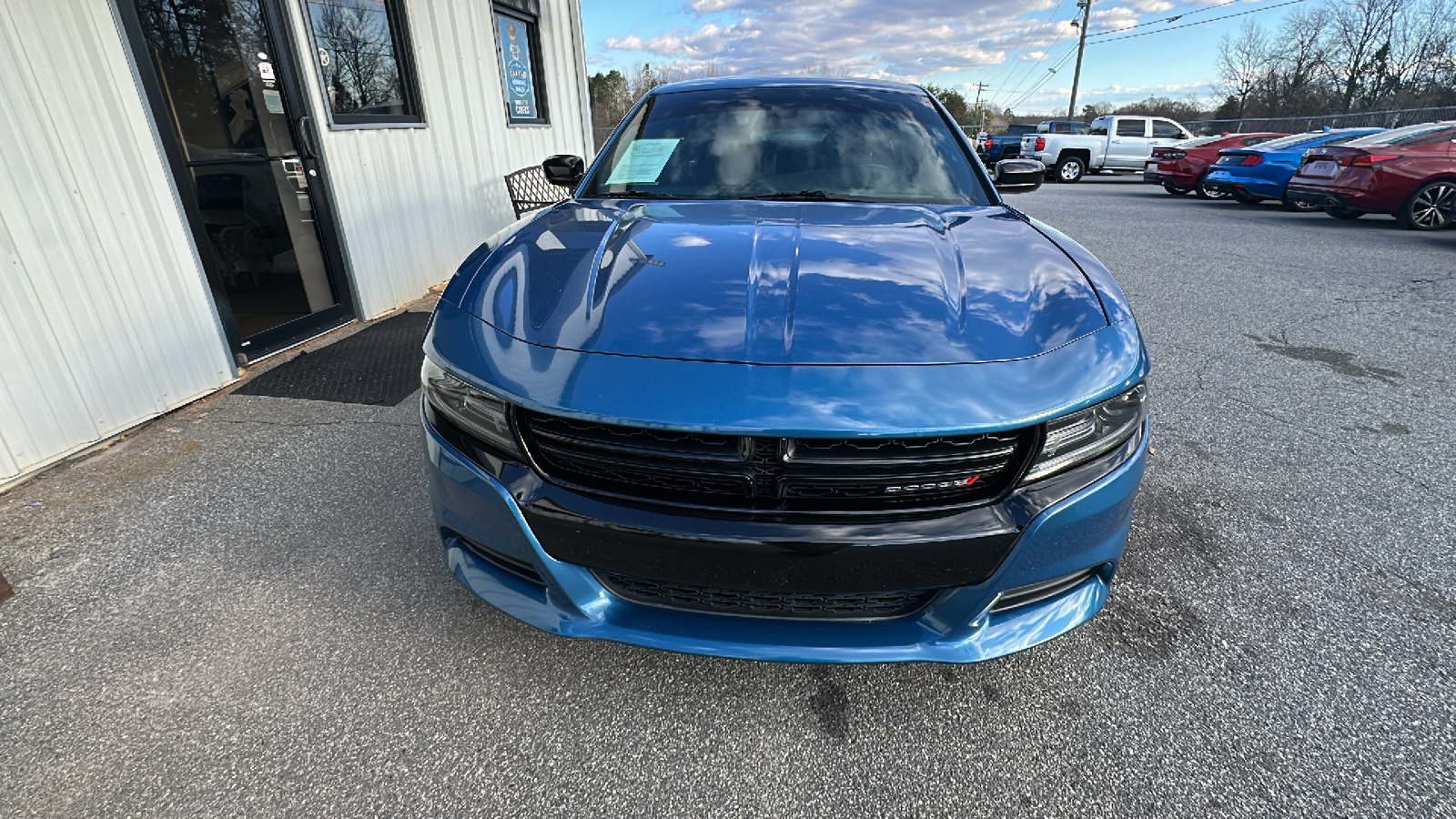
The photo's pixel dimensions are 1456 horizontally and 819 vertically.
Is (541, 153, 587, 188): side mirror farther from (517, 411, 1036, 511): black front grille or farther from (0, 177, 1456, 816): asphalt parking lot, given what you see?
(517, 411, 1036, 511): black front grille

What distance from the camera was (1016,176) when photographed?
3.01 m

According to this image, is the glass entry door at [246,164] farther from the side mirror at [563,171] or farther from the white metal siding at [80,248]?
the side mirror at [563,171]

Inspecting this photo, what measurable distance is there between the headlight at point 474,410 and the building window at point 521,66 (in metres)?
5.88

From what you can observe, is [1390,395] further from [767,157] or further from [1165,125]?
[1165,125]

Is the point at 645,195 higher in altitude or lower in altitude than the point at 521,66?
lower

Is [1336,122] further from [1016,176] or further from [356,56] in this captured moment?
[356,56]

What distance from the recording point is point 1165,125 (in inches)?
714

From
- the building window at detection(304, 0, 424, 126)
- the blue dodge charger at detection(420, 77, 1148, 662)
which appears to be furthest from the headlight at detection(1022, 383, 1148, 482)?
the building window at detection(304, 0, 424, 126)

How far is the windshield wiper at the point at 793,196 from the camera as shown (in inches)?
93.1

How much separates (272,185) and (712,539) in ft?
14.0

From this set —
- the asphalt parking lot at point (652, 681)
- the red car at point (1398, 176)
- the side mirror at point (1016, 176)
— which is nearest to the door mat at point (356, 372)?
the asphalt parking lot at point (652, 681)

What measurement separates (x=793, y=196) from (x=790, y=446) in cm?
136

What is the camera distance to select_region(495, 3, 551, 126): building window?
656 centimetres

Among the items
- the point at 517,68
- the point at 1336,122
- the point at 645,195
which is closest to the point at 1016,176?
the point at 645,195
